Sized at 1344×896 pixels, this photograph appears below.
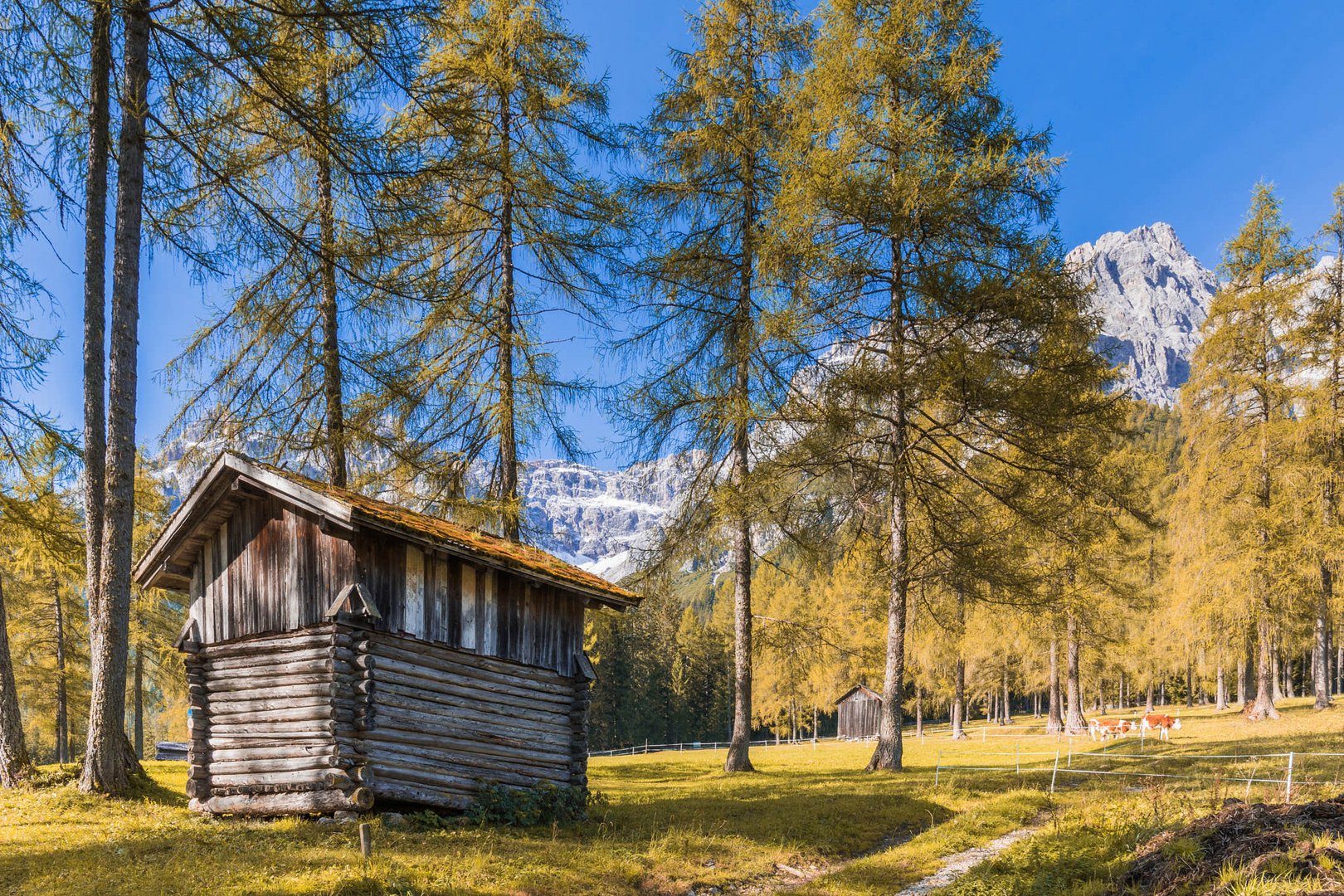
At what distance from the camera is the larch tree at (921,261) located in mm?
17422

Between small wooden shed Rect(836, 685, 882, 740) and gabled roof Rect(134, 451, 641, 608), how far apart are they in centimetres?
3834

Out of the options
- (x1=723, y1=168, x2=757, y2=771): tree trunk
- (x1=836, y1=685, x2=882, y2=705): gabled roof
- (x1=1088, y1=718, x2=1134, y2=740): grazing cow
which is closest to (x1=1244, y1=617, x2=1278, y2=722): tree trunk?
(x1=1088, y1=718, x2=1134, y2=740): grazing cow

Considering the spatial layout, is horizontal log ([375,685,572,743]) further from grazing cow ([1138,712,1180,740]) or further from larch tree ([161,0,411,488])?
grazing cow ([1138,712,1180,740])

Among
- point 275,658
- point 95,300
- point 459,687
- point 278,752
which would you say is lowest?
point 278,752

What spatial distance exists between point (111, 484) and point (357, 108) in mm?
6727

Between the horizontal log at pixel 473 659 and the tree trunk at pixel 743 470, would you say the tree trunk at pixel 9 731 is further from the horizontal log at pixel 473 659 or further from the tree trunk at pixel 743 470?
the tree trunk at pixel 743 470

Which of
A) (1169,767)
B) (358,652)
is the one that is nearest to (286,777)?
(358,652)

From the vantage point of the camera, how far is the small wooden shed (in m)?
49.7

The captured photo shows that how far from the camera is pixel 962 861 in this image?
11352 mm

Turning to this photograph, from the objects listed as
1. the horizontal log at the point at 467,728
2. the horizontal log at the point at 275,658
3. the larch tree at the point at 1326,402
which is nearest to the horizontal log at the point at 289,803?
the horizontal log at the point at 467,728

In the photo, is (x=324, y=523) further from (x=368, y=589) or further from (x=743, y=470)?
(x=743, y=470)

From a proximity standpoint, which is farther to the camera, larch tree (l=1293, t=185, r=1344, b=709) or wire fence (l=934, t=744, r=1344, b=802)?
larch tree (l=1293, t=185, r=1344, b=709)

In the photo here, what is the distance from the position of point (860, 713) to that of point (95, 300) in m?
46.4

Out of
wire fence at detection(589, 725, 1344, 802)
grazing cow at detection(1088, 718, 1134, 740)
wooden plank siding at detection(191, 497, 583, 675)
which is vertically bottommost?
grazing cow at detection(1088, 718, 1134, 740)
